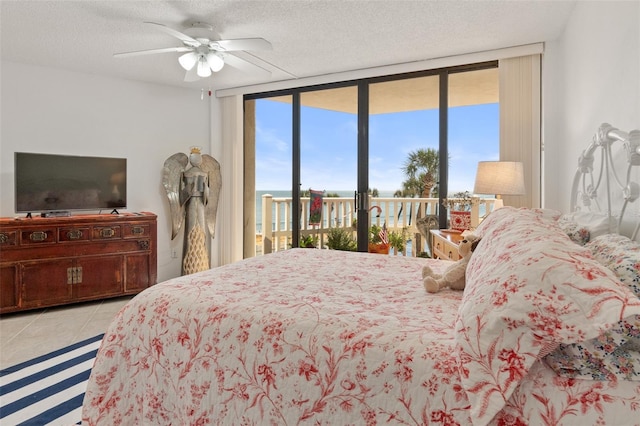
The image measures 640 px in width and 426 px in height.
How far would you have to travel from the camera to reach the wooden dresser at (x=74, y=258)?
357cm

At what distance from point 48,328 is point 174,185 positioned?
2134mm

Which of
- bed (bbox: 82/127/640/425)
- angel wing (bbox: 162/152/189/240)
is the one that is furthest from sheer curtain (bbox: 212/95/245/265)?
bed (bbox: 82/127/640/425)

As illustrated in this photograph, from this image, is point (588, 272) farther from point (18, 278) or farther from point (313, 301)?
point (18, 278)

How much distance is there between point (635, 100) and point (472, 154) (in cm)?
253

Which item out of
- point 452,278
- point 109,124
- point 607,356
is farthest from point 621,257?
point 109,124

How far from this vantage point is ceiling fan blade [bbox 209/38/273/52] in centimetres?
279

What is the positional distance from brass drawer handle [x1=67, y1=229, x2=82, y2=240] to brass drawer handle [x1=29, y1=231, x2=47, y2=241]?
0.19 m

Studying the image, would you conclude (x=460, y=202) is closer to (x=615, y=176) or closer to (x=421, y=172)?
(x=421, y=172)

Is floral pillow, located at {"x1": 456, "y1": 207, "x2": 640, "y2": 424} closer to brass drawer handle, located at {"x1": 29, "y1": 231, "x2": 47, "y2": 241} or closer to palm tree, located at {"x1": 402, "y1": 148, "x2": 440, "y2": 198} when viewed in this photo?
palm tree, located at {"x1": 402, "y1": 148, "x2": 440, "y2": 198}

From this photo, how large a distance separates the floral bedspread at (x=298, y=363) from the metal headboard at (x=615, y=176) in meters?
0.73

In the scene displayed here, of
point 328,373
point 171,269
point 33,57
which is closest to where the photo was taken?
point 328,373

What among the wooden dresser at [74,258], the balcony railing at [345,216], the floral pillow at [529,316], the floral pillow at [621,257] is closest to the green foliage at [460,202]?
the balcony railing at [345,216]

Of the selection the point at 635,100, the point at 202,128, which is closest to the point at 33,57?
the point at 202,128

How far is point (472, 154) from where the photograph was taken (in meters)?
4.00
